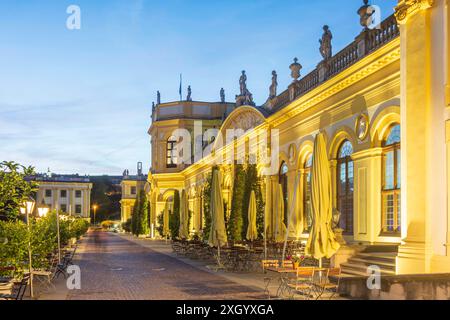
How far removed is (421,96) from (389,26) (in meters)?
4.87

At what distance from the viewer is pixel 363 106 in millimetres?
19281

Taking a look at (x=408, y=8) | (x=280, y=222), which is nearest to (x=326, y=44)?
(x=280, y=222)

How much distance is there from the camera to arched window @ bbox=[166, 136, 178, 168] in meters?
59.2

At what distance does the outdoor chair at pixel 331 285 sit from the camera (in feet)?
38.1

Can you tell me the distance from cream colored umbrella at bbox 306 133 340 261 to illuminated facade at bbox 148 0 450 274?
190 cm

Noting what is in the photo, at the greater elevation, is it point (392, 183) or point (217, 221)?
point (392, 183)

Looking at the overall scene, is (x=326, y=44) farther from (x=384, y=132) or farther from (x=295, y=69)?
(x=384, y=132)

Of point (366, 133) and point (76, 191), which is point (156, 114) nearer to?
point (366, 133)

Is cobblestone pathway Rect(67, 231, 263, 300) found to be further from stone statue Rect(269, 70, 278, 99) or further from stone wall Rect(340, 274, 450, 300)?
stone statue Rect(269, 70, 278, 99)

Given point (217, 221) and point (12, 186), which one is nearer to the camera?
point (12, 186)

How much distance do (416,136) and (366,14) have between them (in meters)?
7.05

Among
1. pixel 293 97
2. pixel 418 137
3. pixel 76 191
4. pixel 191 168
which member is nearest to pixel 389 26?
pixel 418 137

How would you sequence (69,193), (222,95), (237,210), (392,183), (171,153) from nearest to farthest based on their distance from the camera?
(392,183)
(237,210)
(171,153)
(222,95)
(69,193)

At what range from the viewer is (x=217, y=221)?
21.6 m
